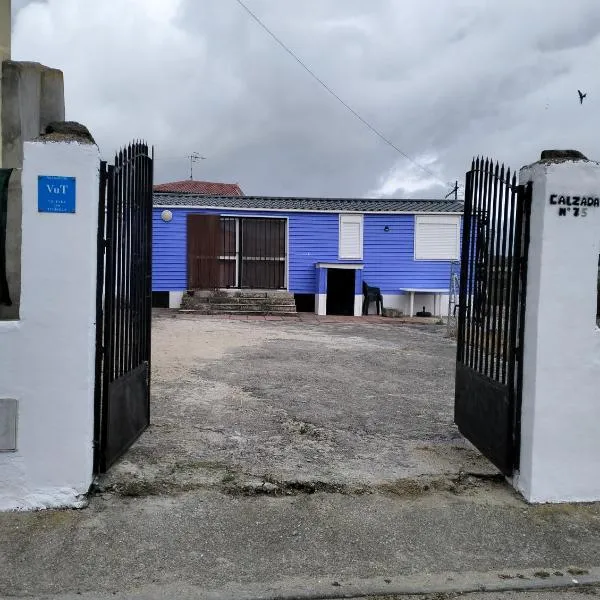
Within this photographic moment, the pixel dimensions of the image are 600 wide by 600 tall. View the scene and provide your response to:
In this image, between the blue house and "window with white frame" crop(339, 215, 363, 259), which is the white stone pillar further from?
"window with white frame" crop(339, 215, 363, 259)

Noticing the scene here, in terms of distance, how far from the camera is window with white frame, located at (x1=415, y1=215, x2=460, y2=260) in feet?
62.1

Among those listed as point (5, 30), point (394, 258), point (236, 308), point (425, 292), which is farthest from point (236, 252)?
point (5, 30)

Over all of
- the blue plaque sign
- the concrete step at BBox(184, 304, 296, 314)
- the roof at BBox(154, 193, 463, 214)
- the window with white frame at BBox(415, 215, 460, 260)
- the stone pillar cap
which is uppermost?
the roof at BBox(154, 193, 463, 214)

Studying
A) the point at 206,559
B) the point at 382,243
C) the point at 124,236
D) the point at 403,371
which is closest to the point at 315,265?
the point at 382,243

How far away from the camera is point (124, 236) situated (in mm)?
4086

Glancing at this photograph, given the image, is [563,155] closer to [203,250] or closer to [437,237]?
[203,250]

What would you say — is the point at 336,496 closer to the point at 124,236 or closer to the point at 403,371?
the point at 124,236

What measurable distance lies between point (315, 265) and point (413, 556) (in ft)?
51.4

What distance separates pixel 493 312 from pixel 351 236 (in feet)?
48.4

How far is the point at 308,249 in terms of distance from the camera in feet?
61.3

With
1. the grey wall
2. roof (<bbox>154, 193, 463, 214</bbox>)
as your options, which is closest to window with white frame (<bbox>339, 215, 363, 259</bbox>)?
roof (<bbox>154, 193, 463, 214</bbox>)

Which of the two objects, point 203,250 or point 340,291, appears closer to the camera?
point 203,250

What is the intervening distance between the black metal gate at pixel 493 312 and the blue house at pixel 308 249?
13.2 metres

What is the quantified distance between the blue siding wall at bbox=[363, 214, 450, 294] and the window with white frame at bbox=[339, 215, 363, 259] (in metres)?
0.22
